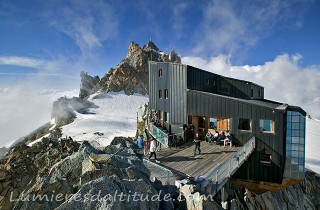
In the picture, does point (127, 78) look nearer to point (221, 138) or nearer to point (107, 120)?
point (107, 120)

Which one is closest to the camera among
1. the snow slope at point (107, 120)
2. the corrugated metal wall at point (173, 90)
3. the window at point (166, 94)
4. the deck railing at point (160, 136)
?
the deck railing at point (160, 136)

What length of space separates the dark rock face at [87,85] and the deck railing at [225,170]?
68.4 metres

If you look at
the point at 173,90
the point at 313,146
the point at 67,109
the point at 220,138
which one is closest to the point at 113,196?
the point at 220,138

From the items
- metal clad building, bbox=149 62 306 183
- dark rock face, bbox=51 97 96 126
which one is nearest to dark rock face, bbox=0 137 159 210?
metal clad building, bbox=149 62 306 183

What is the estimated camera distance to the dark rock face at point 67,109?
4971cm

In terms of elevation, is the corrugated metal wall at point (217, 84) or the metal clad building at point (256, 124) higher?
the corrugated metal wall at point (217, 84)

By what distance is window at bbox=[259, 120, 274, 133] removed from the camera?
1532 centimetres

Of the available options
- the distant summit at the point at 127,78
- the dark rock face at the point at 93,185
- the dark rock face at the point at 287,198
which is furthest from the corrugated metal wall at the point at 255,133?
the distant summit at the point at 127,78

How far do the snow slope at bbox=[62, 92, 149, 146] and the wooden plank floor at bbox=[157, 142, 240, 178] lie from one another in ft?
63.0

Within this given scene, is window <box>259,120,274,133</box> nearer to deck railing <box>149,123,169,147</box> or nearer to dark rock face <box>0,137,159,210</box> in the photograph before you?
deck railing <box>149,123,169,147</box>

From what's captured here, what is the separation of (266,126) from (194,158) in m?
6.34

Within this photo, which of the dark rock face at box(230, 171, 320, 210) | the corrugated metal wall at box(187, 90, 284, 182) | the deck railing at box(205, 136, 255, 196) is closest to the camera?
the deck railing at box(205, 136, 255, 196)

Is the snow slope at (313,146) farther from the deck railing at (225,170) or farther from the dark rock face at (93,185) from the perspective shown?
the dark rock face at (93,185)

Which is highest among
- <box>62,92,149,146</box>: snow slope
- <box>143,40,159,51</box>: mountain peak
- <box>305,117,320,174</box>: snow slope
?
<box>143,40,159,51</box>: mountain peak
